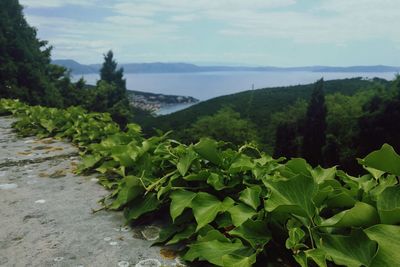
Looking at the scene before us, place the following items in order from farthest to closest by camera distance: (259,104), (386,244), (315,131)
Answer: (259,104), (315,131), (386,244)

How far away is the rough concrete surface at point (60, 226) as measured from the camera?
1.88 meters

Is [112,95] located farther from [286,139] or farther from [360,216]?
[360,216]

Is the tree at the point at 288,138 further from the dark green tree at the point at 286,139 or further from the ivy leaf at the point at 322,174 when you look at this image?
the ivy leaf at the point at 322,174

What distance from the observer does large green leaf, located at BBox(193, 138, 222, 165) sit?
2.24 metres

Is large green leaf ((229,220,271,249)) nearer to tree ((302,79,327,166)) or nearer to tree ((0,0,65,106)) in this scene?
tree ((0,0,65,106))

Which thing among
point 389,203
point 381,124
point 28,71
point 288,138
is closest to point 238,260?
point 389,203

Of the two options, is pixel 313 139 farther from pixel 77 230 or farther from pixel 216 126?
pixel 77 230

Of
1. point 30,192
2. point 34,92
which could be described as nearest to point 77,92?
point 34,92

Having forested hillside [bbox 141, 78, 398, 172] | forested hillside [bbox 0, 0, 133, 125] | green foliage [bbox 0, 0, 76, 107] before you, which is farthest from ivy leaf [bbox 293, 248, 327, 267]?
green foliage [bbox 0, 0, 76, 107]

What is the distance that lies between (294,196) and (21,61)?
32791mm

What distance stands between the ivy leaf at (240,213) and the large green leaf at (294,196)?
16 cm

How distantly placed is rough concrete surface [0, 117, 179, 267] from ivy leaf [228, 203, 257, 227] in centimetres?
38

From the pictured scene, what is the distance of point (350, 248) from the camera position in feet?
4.54

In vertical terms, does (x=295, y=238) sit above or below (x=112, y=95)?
above
